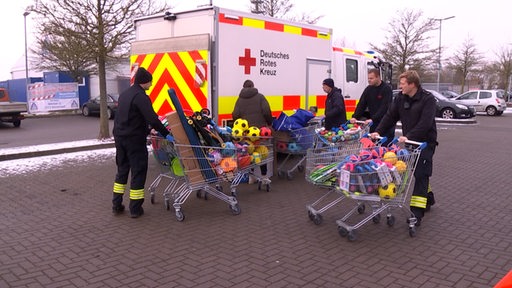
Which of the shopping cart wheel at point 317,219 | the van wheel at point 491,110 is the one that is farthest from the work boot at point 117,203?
the van wheel at point 491,110

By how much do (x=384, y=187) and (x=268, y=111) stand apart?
3.35 metres

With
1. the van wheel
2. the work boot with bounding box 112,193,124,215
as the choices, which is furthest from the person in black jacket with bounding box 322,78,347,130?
the van wheel

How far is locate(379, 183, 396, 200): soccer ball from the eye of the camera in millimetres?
4699

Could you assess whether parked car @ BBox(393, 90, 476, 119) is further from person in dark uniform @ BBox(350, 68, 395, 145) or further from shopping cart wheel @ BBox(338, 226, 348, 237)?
shopping cart wheel @ BBox(338, 226, 348, 237)

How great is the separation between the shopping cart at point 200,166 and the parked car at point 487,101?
23770 mm

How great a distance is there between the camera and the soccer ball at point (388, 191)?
4.70 metres

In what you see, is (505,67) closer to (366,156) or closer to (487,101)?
Answer: (487,101)

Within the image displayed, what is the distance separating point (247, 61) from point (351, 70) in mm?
4135

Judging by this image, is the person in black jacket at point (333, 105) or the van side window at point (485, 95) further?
the van side window at point (485, 95)

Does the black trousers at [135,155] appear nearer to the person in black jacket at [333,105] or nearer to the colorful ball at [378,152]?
the colorful ball at [378,152]

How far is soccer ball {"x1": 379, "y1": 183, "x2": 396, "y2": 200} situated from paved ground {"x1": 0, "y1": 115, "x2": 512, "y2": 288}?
57 cm

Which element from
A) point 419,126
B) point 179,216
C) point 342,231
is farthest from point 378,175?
point 179,216

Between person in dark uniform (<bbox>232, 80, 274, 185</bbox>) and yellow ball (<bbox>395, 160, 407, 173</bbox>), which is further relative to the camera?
person in dark uniform (<bbox>232, 80, 274, 185</bbox>)

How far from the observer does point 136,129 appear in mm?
5727
